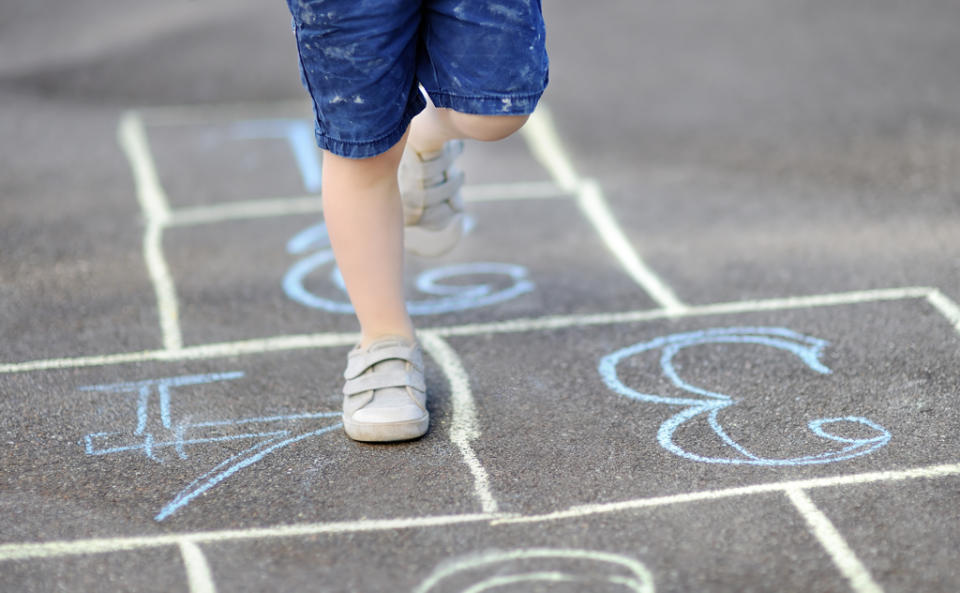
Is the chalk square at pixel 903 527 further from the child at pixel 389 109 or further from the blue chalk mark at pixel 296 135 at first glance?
the blue chalk mark at pixel 296 135

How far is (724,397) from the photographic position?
238 centimetres

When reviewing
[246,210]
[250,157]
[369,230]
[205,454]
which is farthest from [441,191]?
[250,157]

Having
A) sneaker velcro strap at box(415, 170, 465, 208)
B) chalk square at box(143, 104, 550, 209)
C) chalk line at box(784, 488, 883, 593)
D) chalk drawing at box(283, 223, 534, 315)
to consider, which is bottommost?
chalk line at box(784, 488, 883, 593)

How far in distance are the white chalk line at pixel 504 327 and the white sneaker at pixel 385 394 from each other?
16.9 inches

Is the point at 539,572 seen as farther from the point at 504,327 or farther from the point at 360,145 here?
the point at 504,327

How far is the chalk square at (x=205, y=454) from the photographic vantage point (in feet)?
6.56

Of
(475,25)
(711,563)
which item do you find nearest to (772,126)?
(475,25)

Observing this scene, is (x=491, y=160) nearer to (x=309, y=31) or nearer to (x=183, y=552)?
(x=309, y=31)

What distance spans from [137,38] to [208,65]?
47cm

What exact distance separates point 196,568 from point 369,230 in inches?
30.5

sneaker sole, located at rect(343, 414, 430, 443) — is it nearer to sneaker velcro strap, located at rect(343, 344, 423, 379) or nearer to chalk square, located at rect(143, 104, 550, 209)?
sneaker velcro strap, located at rect(343, 344, 423, 379)

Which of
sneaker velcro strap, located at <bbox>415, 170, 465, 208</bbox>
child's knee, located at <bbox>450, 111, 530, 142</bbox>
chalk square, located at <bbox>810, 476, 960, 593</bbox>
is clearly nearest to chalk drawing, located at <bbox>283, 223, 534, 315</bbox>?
sneaker velcro strap, located at <bbox>415, 170, 465, 208</bbox>

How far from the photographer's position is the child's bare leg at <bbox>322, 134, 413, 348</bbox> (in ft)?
7.19

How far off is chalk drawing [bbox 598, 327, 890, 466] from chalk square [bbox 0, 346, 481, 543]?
0.44 meters
